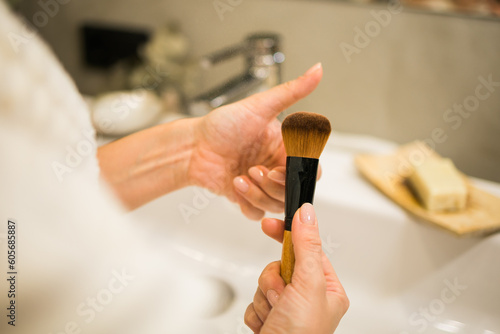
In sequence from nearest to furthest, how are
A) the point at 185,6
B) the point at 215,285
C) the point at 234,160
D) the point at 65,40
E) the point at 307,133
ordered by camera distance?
the point at 307,133 → the point at 234,160 → the point at 215,285 → the point at 185,6 → the point at 65,40

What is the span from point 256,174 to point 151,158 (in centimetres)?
16

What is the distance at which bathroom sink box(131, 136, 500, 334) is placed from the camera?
533 millimetres

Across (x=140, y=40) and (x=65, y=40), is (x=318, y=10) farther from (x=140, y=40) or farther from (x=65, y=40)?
(x=65, y=40)

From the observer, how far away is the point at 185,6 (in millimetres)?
800

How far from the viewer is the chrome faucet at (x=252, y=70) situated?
21.9 inches

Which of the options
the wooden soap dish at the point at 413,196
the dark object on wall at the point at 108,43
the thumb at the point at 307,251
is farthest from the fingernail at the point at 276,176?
the dark object on wall at the point at 108,43

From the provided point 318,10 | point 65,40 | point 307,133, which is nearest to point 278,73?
point 318,10

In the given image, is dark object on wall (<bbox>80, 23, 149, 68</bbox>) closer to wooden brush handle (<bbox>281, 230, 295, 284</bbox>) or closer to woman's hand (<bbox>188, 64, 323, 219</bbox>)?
woman's hand (<bbox>188, 64, 323, 219</bbox>)

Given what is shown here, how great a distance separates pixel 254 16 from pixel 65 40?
51cm

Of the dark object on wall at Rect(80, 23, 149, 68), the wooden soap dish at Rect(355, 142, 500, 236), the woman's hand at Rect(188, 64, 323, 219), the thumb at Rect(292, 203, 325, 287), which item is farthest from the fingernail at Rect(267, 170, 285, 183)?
the dark object on wall at Rect(80, 23, 149, 68)

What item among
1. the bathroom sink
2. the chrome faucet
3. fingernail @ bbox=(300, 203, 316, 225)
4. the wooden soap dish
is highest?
the chrome faucet

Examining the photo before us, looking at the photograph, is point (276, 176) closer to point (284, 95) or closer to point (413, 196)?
point (284, 95)

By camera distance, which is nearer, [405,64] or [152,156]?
[152,156]

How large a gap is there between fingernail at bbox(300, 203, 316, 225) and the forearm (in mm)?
240
